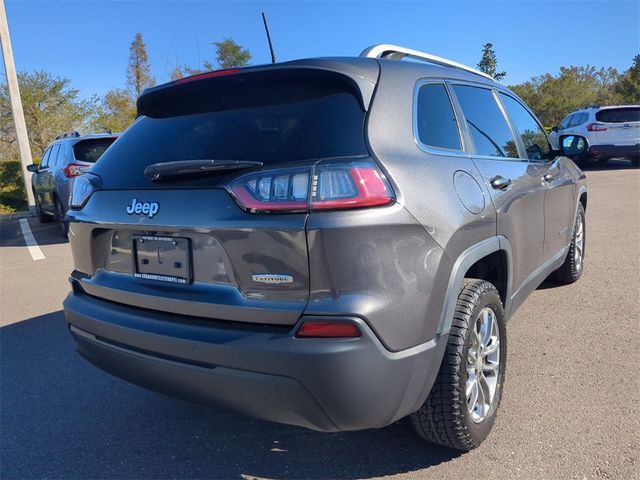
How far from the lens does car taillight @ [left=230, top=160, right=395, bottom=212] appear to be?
1822 mm

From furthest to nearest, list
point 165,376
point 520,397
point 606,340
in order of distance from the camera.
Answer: point 606,340, point 520,397, point 165,376

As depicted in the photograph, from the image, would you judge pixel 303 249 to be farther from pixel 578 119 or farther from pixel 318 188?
pixel 578 119

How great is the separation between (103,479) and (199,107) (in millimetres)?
1799

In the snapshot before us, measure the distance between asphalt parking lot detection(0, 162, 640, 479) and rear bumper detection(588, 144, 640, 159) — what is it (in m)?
13.3

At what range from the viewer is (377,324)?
1.82 m

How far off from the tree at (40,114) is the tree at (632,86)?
32817 millimetres

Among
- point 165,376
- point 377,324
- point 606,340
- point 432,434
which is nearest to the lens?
point 377,324

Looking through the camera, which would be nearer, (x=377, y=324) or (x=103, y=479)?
(x=377, y=324)

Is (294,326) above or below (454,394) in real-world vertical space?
above

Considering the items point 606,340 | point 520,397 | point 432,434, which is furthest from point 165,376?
point 606,340

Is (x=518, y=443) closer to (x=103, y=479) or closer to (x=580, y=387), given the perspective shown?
(x=580, y=387)

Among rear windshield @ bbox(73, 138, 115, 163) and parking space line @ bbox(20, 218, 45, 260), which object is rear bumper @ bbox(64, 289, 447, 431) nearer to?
parking space line @ bbox(20, 218, 45, 260)

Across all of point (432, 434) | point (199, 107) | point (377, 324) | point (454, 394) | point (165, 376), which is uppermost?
point (199, 107)

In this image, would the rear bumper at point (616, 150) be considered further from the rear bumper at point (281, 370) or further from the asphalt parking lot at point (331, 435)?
the rear bumper at point (281, 370)
